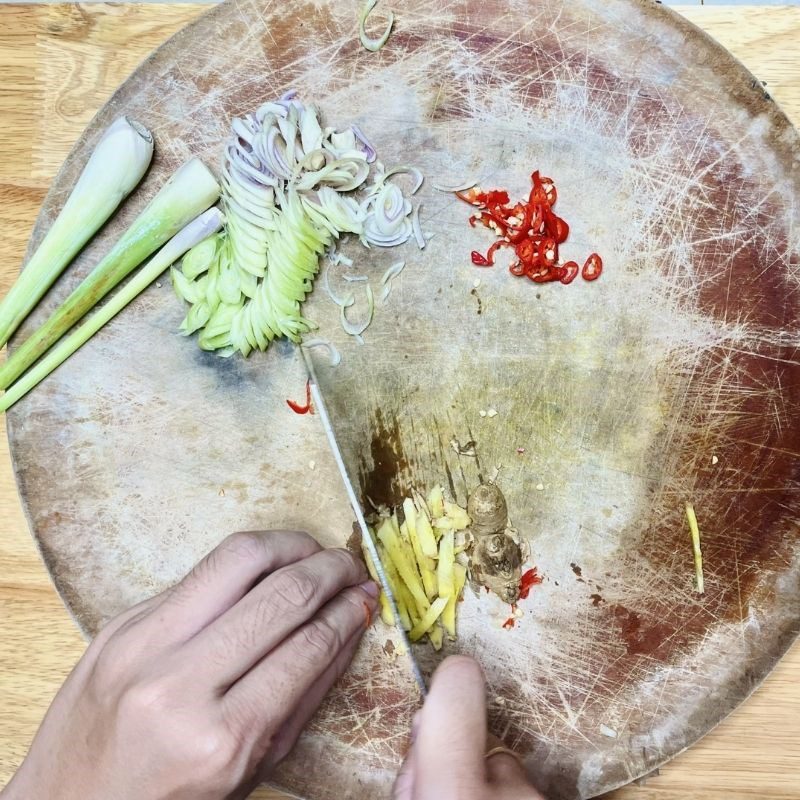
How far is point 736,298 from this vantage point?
1.90 metres

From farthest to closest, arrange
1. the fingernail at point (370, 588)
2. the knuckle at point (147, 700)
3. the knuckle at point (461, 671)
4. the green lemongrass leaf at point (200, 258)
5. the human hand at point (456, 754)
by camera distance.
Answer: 1. the green lemongrass leaf at point (200, 258)
2. the fingernail at point (370, 588)
3. the knuckle at point (461, 671)
4. the human hand at point (456, 754)
5. the knuckle at point (147, 700)

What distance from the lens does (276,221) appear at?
187cm

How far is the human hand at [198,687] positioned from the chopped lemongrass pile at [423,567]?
0.29m

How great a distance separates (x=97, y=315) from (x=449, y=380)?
1037 mm

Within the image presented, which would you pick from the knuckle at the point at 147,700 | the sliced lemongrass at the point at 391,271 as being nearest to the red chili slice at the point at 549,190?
the sliced lemongrass at the point at 391,271

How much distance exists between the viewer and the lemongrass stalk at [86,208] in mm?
1854

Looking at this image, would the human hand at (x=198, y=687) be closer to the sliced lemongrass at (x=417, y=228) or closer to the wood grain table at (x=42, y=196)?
the wood grain table at (x=42, y=196)

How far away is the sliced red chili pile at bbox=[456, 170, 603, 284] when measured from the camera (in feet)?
6.20

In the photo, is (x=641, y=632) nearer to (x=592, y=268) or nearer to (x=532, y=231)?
(x=592, y=268)

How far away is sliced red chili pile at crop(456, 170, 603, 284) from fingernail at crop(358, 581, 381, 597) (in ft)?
3.16

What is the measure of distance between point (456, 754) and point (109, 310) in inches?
58.5

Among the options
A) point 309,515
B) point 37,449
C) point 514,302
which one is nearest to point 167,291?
point 37,449

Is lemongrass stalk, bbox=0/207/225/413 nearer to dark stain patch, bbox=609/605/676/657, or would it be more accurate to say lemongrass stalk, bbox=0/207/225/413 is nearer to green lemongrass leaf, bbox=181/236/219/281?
green lemongrass leaf, bbox=181/236/219/281

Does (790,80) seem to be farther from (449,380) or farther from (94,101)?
(94,101)
